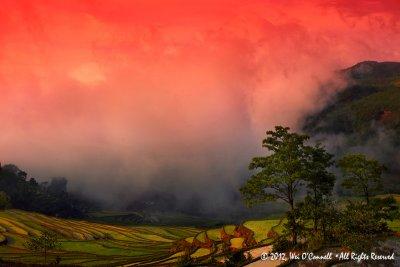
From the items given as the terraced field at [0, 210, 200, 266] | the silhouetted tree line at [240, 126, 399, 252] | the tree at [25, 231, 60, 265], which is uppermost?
the silhouetted tree line at [240, 126, 399, 252]

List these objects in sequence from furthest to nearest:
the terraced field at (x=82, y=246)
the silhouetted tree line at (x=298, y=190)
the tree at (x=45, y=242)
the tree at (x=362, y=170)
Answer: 1. the terraced field at (x=82, y=246)
2. the tree at (x=45, y=242)
3. the tree at (x=362, y=170)
4. the silhouetted tree line at (x=298, y=190)

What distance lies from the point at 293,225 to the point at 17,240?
95827 millimetres

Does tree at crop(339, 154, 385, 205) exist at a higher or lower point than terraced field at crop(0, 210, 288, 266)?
higher

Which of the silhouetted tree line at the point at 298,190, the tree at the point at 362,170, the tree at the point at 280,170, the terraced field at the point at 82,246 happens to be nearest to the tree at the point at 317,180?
the silhouetted tree line at the point at 298,190

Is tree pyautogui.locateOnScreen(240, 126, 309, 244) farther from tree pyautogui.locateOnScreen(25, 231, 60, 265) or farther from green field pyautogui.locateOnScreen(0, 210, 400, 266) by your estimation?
tree pyautogui.locateOnScreen(25, 231, 60, 265)

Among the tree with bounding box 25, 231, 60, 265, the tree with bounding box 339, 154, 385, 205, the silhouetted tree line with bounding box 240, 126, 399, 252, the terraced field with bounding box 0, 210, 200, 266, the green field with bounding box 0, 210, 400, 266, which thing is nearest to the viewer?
the silhouetted tree line with bounding box 240, 126, 399, 252

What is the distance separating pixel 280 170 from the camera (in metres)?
56.7

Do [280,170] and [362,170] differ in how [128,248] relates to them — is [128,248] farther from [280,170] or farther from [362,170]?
[280,170]

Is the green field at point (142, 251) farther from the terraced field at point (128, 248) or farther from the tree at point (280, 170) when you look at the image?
the tree at point (280, 170)

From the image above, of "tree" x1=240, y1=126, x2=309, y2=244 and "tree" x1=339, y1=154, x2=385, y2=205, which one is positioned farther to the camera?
"tree" x1=339, y1=154, x2=385, y2=205

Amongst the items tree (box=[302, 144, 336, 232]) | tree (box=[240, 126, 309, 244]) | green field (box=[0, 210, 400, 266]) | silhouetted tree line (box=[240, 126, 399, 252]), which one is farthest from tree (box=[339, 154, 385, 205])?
green field (box=[0, 210, 400, 266])

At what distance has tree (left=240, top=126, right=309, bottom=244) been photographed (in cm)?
5653

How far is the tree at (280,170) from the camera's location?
185ft

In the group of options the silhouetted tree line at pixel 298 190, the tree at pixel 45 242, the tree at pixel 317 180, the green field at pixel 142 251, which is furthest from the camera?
the green field at pixel 142 251
